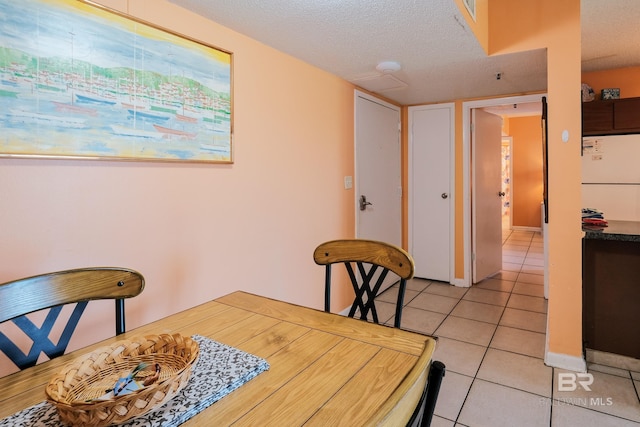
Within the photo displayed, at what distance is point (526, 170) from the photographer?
7285mm

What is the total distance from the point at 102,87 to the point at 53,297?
2.79ft

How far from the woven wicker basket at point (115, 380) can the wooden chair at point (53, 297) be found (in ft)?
1.09

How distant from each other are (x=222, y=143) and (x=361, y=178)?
5.30ft

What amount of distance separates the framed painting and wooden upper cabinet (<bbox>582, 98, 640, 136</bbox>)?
10.6 feet

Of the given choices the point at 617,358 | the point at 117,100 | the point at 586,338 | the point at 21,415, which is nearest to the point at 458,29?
the point at 117,100

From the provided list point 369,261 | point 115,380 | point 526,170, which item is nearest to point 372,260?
point 369,261

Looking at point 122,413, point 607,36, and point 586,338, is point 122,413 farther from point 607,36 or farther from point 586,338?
point 607,36

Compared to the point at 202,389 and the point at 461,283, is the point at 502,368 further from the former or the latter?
the point at 202,389

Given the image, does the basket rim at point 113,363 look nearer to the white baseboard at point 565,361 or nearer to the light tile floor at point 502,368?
the light tile floor at point 502,368

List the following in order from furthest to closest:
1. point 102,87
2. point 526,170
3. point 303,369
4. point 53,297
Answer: point 526,170, point 102,87, point 53,297, point 303,369

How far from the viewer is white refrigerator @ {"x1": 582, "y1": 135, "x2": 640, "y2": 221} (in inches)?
124

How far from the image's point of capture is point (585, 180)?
131 inches

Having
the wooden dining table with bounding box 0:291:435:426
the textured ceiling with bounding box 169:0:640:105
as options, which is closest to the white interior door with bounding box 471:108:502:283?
the textured ceiling with bounding box 169:0:640:105

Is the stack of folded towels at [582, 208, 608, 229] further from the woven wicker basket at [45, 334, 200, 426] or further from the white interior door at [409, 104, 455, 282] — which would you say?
the woven wicker basket at [45, 334, 200, 426]
